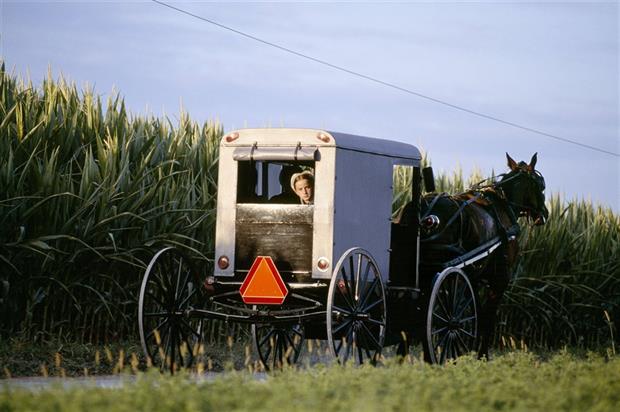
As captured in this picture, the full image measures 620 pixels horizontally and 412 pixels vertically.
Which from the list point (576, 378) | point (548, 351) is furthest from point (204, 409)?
point (548, 351)

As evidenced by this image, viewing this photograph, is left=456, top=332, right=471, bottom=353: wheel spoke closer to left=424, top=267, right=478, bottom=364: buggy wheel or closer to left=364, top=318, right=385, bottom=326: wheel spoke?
left=424, top=267, right=478, bottom=364: buggy wheel

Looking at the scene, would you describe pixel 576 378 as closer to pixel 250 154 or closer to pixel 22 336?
pixel 250 154

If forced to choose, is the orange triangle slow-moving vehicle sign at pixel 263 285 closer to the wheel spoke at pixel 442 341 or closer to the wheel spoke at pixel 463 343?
the wheel spoke at pixel 442 341

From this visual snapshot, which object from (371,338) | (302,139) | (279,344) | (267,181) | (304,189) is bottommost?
(279,344)

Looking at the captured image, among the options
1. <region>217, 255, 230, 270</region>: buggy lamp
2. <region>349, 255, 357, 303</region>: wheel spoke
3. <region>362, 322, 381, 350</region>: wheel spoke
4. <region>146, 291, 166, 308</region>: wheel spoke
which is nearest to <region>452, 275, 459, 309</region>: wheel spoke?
<region>362, 322, 381, 350</region>: wheel spoke

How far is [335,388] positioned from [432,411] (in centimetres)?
98

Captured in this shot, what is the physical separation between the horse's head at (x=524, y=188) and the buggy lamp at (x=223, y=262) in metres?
5.12

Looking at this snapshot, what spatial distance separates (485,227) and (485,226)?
1cm

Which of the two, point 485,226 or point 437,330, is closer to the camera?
point 437,330

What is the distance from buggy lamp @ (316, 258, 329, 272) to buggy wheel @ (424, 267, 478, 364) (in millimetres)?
1204

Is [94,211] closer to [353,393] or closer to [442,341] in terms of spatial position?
[442,341]

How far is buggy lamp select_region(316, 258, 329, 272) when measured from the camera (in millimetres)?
10797

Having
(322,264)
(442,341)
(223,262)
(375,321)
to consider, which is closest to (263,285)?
(322,264)

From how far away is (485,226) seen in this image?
44.9ft
